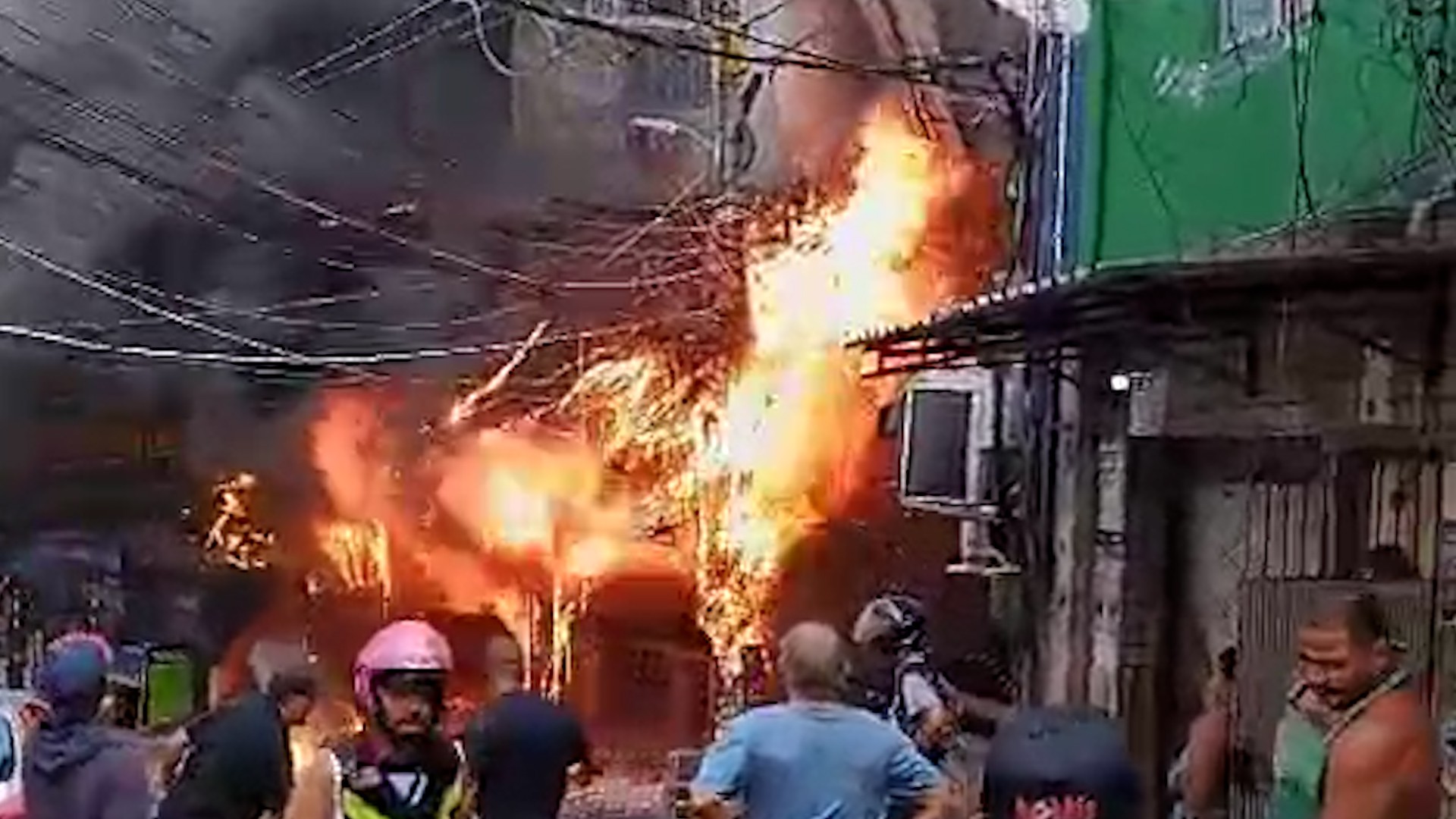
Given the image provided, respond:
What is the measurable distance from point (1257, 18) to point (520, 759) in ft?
18.0

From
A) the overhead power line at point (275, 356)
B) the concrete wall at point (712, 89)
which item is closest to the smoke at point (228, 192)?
the overhead power line at point (275, 356)

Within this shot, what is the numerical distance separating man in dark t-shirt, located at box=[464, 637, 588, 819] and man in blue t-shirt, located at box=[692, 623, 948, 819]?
346 mm

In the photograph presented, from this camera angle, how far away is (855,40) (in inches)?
679

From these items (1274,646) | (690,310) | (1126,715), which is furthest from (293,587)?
(1274,646)

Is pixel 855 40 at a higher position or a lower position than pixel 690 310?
higher

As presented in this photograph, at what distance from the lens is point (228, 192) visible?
68.0ft

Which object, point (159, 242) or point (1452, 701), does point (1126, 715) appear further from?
point (159, 242)

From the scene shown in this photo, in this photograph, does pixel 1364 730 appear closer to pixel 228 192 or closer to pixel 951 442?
pixel 951 442

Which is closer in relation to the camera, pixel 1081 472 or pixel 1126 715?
pixel 1126 715

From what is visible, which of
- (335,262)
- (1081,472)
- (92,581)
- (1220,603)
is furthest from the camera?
(92,581)

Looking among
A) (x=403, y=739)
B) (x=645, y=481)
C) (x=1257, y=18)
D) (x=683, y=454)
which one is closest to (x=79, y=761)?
(x=403, y=739)

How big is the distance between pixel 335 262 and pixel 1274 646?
1252cm

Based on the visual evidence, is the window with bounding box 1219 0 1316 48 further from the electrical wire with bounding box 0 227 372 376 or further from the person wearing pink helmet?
the electrical wire with bounding box 0 227 372 376

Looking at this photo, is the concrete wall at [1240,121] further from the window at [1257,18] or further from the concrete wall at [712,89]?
the concrete wall at [712,89]
